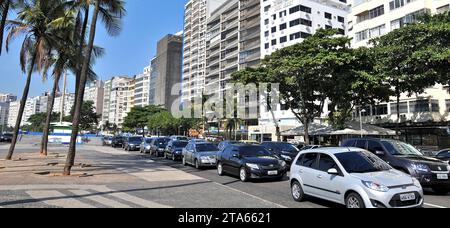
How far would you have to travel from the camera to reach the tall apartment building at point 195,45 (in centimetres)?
10676

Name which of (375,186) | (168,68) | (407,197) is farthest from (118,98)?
(407,197)

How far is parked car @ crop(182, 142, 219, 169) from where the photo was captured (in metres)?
18.7

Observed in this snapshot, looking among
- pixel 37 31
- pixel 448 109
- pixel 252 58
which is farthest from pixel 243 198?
pixel 252 58

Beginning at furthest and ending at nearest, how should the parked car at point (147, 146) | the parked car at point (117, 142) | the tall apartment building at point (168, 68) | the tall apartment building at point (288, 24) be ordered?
the tall apartment building at point (168, 68) < the tall apartment building at point (288, 24) < the parked car at point (117, 142) < the parked car at point (147, 146)

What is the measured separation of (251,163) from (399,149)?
501 cm

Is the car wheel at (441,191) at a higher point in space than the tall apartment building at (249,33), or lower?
lower

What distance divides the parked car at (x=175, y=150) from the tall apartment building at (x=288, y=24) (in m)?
37.5

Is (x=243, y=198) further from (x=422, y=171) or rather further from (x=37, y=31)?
(x=37, y=31)

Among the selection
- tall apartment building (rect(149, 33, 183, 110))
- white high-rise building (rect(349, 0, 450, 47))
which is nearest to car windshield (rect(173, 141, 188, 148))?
white high-rise building (rect(349, 0, 450, 47))

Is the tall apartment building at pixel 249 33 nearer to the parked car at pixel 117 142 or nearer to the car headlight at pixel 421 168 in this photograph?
the parked car at pixel 117 142

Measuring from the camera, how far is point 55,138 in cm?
4222

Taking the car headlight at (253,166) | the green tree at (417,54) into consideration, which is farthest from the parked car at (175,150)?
the green tree at (417,54)

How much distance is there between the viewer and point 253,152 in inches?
570
